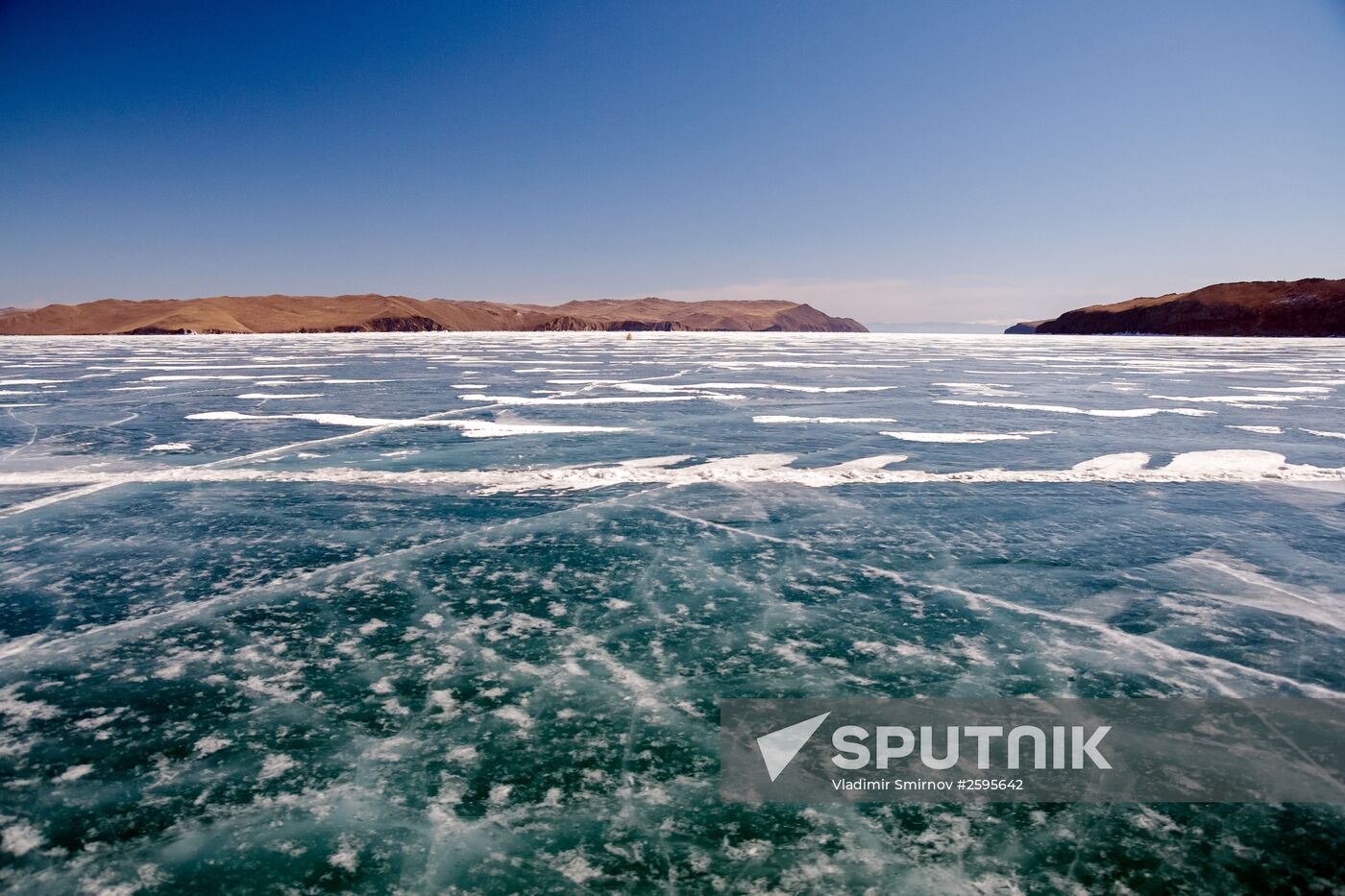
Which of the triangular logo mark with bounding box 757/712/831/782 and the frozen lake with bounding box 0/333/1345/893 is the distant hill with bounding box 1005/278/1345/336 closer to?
the frozen lake with bounding box 0/333/1345/893

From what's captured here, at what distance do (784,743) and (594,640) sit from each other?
959 millimetres

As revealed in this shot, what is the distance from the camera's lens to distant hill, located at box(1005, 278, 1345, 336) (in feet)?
270

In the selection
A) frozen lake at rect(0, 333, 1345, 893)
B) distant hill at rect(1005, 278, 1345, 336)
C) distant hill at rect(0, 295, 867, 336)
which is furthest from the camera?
distant hill at rect(0, 295, 867, 336)

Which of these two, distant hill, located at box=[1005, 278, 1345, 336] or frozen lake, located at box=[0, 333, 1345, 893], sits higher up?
distant hill, located at box=[1005, 278, 1345, 336]

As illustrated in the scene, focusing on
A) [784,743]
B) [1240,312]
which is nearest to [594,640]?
[784,743]

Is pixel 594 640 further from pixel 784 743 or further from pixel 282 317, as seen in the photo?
pixel 282 317

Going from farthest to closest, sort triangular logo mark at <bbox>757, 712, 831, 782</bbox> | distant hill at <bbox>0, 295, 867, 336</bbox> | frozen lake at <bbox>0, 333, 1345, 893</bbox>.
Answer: distant hill at <bbox>0, 295, 867, 336</bbox> → triangular logo mark at <bbox>757, 712, 831, 782</bbox> → frozen lake at <bbox>0, 333, 1345, 893</bbox>

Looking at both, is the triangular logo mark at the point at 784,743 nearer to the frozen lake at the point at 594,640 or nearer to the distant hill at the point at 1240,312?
the frozen lake at the point at 594,640

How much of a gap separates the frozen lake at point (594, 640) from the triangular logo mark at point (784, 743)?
6.2 inches

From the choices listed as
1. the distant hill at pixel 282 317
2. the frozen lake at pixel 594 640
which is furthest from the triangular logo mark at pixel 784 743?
the distant hill at pixel 282 317

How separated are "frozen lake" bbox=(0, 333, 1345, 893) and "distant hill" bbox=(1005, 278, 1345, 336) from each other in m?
99.1

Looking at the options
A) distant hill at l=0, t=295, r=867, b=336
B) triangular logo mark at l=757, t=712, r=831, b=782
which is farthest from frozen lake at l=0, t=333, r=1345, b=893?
distant hill at l=0, t=295, r=867, b=336

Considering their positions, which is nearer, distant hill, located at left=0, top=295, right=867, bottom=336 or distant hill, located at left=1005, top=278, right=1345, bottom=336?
distant hill, located at left=1005, top=278, right=1345, bottom=336

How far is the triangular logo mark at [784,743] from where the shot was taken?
84.7 inches
